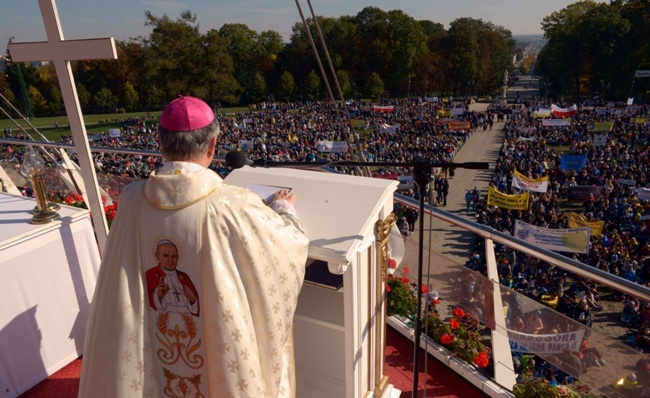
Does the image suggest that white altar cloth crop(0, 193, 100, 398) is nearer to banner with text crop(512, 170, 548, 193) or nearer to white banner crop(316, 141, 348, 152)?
banner with text crop(512, 170, 548, 193)

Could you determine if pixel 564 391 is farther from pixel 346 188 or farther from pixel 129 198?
pixel 129 198

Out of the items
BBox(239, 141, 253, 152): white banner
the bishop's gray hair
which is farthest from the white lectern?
BBox(239, 141, 253, 152): white banner

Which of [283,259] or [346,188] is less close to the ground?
[346,188]

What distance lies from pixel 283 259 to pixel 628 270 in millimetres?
11887

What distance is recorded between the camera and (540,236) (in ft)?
29.1

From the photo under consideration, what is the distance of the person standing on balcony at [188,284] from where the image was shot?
1648mm

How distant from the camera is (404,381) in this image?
3008 mm

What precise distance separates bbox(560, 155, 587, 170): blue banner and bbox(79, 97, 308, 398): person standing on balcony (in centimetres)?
2029

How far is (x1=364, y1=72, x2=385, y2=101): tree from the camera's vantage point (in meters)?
53.7

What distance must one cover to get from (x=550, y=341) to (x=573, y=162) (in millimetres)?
19217

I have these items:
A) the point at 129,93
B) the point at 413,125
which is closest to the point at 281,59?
the point at 129,93

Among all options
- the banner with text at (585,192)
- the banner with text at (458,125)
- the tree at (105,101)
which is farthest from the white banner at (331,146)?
the tree at (105,101)

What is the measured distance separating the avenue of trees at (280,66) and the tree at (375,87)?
12 cm

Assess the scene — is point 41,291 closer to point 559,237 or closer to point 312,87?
point 559,237
